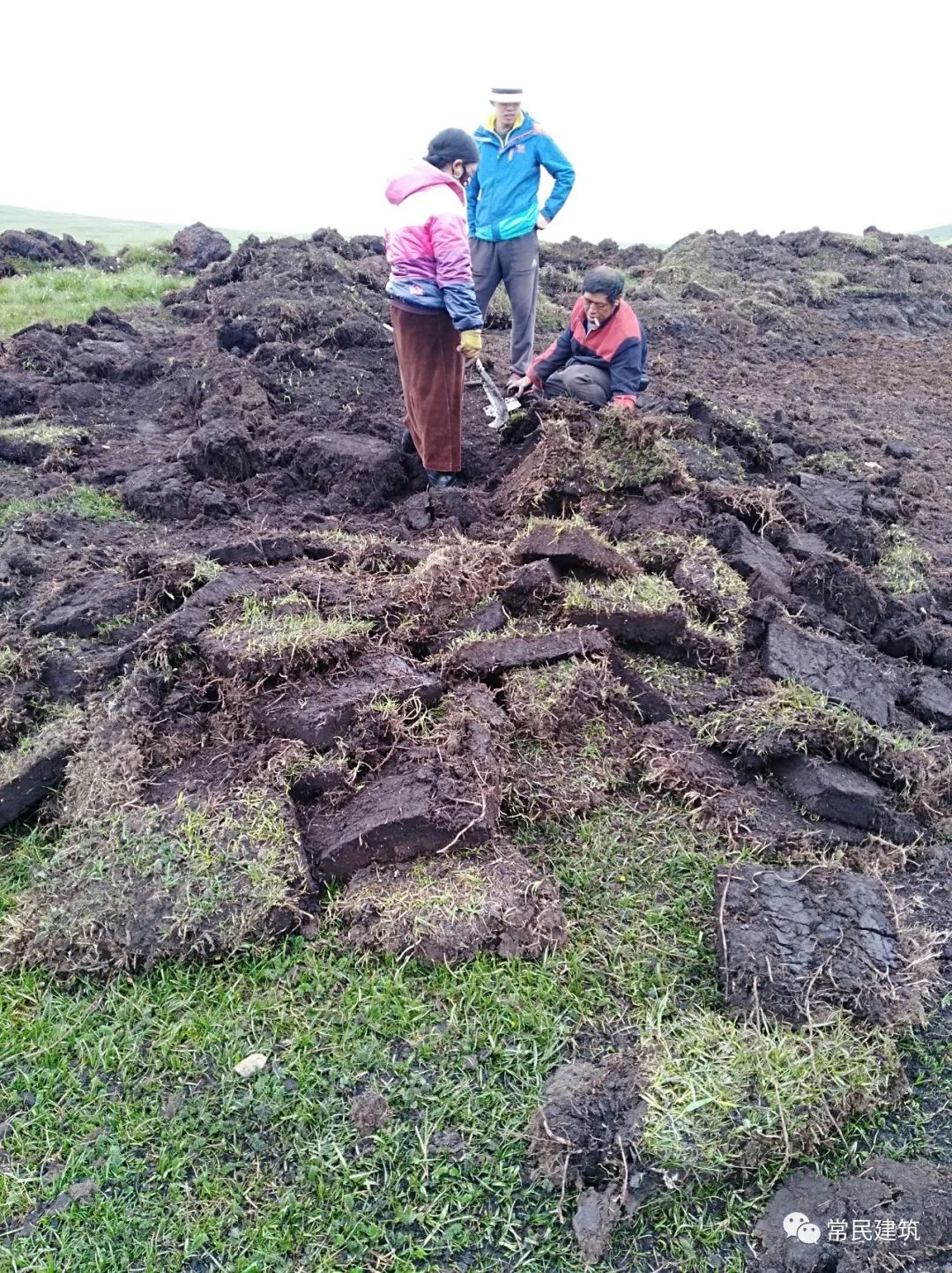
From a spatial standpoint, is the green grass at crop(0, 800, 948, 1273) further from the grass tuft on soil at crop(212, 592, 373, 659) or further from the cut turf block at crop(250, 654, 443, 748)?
the grass tuft on soil at crop(212, 592, 373, 659)

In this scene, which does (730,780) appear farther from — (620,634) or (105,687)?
(105,687)

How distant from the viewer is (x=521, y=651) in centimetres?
387

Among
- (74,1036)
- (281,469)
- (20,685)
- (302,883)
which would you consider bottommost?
(74,1036)

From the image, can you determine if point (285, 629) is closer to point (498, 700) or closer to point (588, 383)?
point (498, 700)

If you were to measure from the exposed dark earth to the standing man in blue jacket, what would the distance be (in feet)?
3.52

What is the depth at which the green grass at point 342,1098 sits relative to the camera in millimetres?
2299

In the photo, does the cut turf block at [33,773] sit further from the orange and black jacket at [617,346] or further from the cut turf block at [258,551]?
the orange and black jacket at [617,346]

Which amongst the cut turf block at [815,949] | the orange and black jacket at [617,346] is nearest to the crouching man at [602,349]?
the orange and black jacket at [617,346]

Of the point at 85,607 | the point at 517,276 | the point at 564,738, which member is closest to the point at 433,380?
the point at 517,276

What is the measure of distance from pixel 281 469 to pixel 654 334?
617 cm

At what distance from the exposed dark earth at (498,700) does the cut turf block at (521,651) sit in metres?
0.02

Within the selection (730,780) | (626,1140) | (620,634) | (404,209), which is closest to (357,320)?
(404,209)

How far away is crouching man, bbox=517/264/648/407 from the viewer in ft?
18.9

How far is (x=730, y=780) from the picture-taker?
363 centimetres
